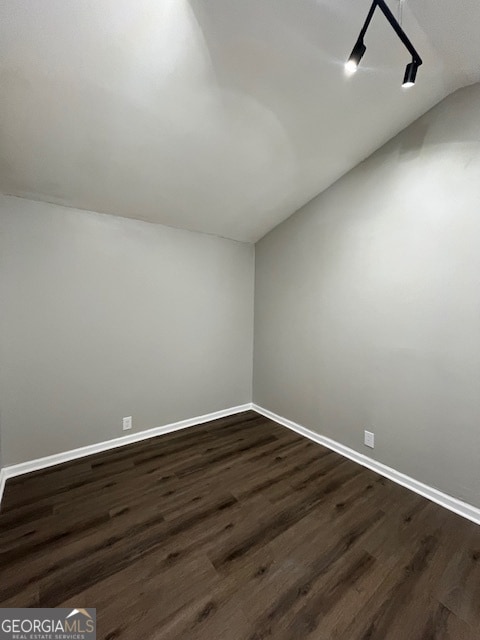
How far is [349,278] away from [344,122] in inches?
48.6

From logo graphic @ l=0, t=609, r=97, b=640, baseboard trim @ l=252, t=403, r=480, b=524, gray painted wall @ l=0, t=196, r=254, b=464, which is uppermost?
gray painted wall @ l=0, t=196, r=254, b=464

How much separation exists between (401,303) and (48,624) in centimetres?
278

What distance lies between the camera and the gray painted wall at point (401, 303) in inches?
74.3

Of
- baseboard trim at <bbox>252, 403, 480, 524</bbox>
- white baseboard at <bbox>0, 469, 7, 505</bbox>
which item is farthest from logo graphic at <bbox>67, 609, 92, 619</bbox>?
baseboard trim at <bbox>252, 403, 480, 524</bbox>

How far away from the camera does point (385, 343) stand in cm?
230

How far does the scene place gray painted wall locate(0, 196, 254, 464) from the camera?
219 centimetres

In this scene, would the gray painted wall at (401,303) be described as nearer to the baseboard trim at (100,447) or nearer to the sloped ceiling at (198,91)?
the sloped ceiling at (198,91)

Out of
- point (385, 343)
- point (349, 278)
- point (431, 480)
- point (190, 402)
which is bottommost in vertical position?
point (431, 480)

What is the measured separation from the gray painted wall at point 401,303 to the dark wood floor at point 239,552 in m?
0.44

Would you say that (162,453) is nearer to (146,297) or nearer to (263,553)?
(263,553)

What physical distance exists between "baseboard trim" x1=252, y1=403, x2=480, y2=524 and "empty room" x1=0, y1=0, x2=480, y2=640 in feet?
0.06

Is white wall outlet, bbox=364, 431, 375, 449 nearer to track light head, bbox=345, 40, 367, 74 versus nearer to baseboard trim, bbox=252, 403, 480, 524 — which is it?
baseboard trim, bbox=252, 403, 480, 524

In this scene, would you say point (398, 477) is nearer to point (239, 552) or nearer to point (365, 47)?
point (239, 552)

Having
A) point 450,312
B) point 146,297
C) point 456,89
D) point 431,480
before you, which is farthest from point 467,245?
point 146,297
